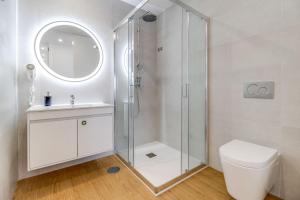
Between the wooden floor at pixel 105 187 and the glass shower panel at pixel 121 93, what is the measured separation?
0.46m

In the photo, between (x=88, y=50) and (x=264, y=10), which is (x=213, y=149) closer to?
(x=264, y=10)

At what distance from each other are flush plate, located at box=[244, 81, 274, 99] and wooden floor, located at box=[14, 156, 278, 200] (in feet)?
3.37

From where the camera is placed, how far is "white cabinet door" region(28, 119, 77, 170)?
147cm

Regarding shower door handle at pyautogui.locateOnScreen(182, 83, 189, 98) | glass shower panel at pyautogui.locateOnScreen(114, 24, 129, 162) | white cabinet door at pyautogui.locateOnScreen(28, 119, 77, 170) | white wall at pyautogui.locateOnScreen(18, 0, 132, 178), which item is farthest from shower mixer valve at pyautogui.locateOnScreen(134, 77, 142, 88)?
white cabinet door at pyautogui.locateOnScreen(28, 119, 77, 170)

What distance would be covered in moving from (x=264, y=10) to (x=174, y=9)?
137 cm

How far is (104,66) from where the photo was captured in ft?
7.57

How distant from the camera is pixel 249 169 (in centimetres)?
114

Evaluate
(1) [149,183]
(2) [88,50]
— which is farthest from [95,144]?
(2) [88,50]

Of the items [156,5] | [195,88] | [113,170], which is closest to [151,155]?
[113,170]

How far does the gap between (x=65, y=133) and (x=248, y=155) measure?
6.20 ft

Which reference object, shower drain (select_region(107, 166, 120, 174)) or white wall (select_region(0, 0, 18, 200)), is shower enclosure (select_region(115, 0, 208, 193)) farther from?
white wall (select_region(0, 0, 18, 200))

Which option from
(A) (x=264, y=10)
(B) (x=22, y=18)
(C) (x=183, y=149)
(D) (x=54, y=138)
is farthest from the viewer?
(C) (x=183, y=149)

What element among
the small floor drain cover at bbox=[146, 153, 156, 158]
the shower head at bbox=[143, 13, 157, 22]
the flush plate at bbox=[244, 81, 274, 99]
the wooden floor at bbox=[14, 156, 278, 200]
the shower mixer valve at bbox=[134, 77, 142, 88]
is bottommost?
the wooden floor at bbox=[14, 156, 278, 200]

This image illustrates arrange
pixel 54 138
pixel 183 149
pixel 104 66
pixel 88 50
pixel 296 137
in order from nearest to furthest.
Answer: pixel 296 137
pixel 54 138
pixel 183 149
pixel 88 50
pixel 104 66
